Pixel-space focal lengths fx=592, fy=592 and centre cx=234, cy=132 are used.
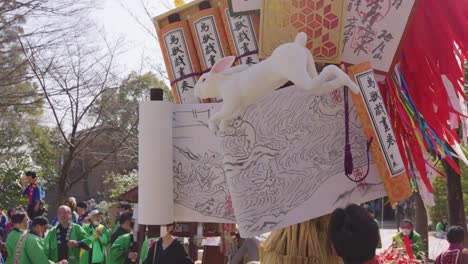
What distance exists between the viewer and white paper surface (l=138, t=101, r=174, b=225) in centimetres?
294

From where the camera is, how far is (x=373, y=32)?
279 cm

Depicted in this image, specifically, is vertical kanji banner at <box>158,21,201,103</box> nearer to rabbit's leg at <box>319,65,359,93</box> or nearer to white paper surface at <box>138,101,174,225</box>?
white paper surface at <box>138,101,174,225</box>

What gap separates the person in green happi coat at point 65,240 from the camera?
7.90 metres

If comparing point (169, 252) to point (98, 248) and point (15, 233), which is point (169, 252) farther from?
point (98, 248)

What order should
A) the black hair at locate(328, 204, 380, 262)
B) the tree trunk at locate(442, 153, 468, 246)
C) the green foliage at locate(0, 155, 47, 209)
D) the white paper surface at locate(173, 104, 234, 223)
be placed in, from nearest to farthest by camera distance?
the black hair at locate(328, 204, 380, 262)
the white paper surface at locate(173, 104, 234, 223)
the tree trunk at locate(442, 153, 468, 246)
the green foliage at locate(0, 155, 47, 209)

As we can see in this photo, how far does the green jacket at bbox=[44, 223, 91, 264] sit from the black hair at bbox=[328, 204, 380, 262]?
6.32 metres

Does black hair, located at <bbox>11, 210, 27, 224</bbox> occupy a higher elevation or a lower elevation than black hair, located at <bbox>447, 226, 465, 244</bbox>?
higher

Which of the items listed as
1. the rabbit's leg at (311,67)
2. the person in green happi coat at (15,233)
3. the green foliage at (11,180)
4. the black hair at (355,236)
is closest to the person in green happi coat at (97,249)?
the person in green happi coat at (15,233)

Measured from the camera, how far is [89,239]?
318 inches

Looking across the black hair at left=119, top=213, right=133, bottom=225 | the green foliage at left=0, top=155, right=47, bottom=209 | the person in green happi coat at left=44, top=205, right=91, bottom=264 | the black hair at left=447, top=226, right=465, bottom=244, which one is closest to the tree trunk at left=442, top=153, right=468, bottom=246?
the black hair at left=447, top=226, right=465, bottom=244

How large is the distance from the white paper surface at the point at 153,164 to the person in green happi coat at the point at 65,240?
207 inches

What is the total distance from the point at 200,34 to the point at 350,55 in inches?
30.8

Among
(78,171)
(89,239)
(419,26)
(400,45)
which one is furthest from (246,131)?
(78,171)

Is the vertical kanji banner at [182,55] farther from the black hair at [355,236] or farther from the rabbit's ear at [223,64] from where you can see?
the black hair at [355,236]
